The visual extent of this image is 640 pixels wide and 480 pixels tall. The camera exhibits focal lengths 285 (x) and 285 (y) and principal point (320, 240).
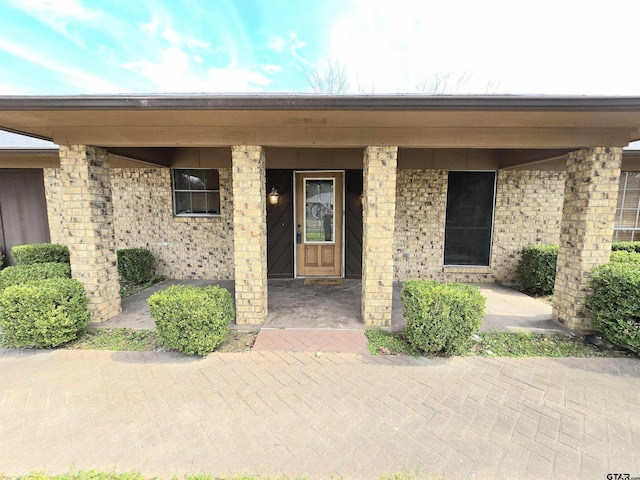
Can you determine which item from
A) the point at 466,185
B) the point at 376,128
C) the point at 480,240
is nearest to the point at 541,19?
the point at 466,185

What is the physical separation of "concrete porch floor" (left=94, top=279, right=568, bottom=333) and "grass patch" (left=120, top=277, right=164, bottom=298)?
0.63 ft

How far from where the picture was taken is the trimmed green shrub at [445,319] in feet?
10.9

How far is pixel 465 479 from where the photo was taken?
76.9 inches

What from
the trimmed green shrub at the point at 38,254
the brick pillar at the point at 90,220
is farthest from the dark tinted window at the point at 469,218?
the trimmed green shrub at the point at 38,254

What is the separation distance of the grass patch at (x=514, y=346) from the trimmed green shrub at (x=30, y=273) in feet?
15.5

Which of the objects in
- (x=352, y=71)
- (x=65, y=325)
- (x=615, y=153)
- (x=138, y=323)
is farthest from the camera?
(x=352, y=71)

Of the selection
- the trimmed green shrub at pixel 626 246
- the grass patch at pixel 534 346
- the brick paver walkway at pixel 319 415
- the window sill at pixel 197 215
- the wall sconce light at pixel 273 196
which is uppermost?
the wall sconce light at pixel 273 196

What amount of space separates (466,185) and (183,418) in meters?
6.50

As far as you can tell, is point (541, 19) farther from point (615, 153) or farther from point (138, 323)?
point (138, 323)

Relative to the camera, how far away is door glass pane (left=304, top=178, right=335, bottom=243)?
650cm

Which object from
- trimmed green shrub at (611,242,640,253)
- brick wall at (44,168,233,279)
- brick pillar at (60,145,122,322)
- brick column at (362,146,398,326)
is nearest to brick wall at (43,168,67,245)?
brick wall at (44,168,233,279)

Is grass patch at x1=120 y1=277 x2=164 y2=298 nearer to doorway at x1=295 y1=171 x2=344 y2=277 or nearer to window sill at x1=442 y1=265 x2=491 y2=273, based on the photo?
doorway at x1=295 y1=171 x2=344 y2=277

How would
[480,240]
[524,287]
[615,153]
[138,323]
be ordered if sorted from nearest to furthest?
[615,153] < [138,323] < [524,287] < [480,240]

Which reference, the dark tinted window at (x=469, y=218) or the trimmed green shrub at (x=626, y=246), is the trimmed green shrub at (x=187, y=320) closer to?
the dark tinted window at (x=469, y=218)
